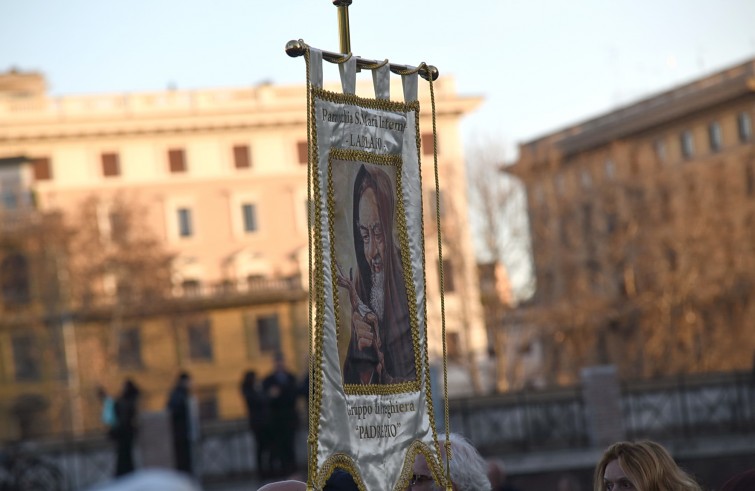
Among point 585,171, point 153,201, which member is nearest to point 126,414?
point 585,171

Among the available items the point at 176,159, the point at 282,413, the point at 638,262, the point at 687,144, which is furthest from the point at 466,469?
the point at 176,159

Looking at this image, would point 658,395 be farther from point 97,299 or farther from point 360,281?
point 97,299

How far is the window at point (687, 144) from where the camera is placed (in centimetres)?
6247

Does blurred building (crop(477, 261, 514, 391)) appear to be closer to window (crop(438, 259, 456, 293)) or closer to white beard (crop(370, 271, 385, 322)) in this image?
window (crop(438, 259, 456, 293))

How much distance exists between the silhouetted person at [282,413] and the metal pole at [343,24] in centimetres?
1337

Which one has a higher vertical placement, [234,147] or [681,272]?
[234,147]

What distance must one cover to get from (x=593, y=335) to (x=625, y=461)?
4284cm

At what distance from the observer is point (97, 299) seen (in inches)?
2302

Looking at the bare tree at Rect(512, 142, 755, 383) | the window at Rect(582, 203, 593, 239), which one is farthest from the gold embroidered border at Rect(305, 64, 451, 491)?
the window at Rect(582, 203, 593, 239)

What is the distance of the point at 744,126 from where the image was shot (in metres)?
59.3

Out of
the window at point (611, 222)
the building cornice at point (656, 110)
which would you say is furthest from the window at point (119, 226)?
the window at point (611, 222)

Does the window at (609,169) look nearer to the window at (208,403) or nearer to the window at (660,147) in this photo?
the window at (660,147)

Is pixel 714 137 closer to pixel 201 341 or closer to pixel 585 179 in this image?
pixel 585 179

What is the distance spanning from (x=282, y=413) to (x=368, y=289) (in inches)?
565
